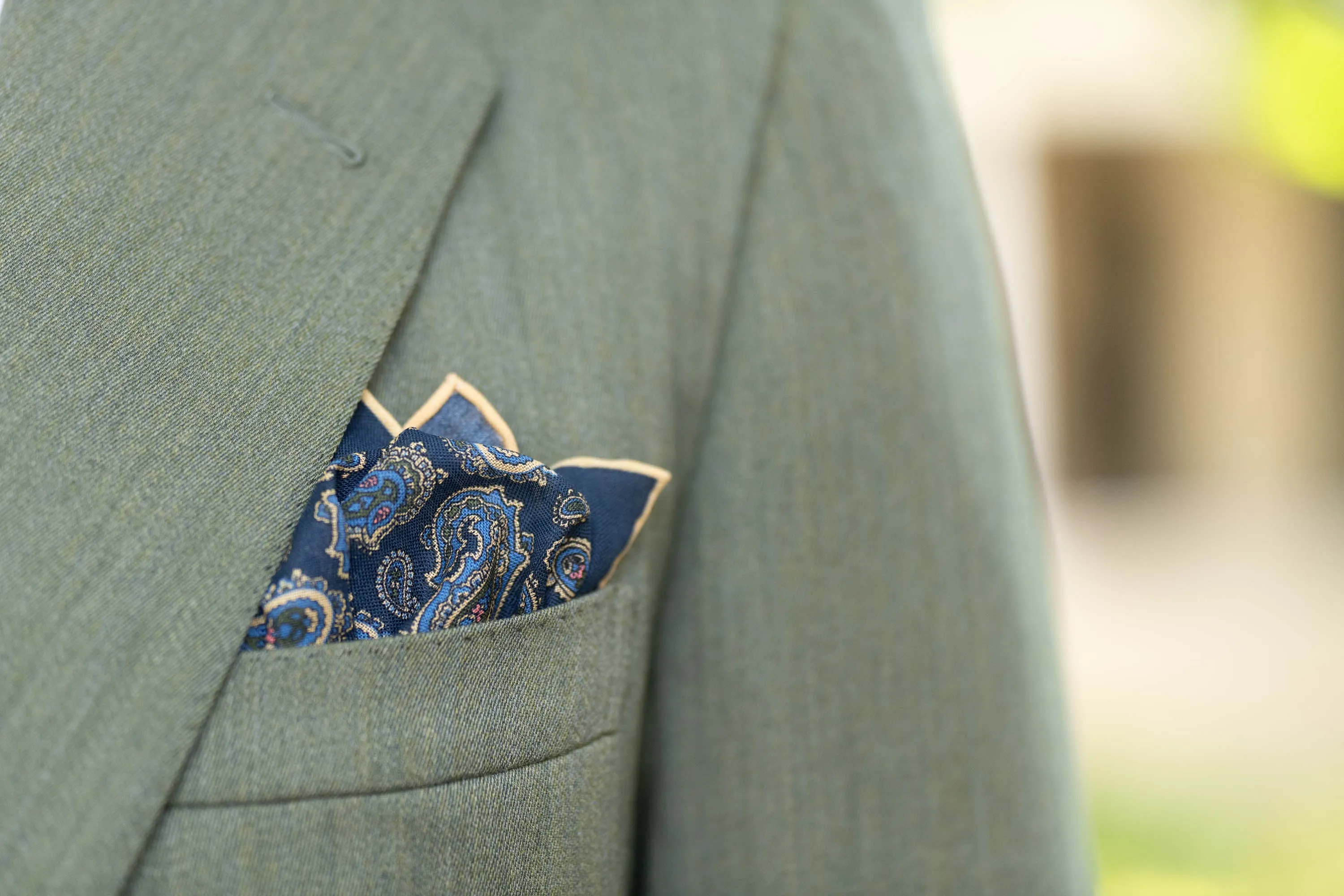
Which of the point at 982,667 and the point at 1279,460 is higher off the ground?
the point at 1279,460

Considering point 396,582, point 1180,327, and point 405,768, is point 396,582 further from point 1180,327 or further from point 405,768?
point 1180,327

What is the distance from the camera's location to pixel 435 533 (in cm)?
45

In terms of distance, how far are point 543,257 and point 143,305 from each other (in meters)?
0.18

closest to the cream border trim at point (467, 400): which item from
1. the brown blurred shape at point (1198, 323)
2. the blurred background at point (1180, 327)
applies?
the blurred background at point (1180, 327)

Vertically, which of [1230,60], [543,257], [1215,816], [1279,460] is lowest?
[1215,816]

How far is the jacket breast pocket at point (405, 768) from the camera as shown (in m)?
0.41

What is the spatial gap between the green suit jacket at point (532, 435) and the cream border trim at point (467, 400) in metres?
0.02

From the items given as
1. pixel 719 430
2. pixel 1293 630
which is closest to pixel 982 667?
pixel 719 430

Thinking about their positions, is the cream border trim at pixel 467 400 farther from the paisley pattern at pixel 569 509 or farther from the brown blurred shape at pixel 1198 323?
the brown blurred shape at pixel 1198 323

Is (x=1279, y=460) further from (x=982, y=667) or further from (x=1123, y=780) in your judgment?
(x=982, y=667)

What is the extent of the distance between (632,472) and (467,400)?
8 cm

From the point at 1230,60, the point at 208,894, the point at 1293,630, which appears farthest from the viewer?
the point at 1293,630

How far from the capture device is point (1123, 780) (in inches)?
122

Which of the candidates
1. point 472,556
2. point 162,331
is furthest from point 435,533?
point 162,331
